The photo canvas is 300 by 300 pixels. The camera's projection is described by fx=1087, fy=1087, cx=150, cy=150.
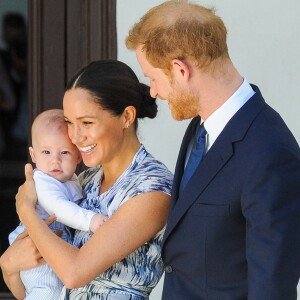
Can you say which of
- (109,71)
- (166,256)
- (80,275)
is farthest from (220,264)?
(109,71)

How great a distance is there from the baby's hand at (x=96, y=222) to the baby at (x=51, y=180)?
12 cm

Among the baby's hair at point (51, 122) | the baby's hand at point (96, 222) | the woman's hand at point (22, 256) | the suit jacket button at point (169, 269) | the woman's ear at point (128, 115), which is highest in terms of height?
the woman's ear at point (128, 115)

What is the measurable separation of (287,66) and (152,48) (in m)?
1.81

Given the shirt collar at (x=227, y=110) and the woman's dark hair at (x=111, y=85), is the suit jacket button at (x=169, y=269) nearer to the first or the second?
the shirt collar at (x=227, y=110)

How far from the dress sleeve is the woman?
4cm

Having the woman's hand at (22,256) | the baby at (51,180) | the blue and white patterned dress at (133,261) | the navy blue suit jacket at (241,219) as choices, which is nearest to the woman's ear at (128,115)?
the blue and white patterned dress at (133,261)

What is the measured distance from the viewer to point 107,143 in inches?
130

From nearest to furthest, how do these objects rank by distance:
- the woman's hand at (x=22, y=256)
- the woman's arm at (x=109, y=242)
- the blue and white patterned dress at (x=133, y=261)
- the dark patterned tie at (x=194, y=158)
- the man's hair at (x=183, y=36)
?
the man's hair at (x=183, y=36) → the dark patterned tie at (x=194, y=158) → the woman's arm at (x=109, y=242) → the blue and white patterned dress at (x=133, y=261) → the woman's hand at (x=22, y=256)

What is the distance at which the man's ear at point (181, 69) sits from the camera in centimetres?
290

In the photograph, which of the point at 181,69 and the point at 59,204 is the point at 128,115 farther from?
the point at 181,69

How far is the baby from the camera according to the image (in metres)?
3.43

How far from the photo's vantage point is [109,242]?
316 cm

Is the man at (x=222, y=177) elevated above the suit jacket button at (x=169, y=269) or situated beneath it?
elevated above

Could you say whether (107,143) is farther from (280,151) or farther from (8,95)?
(8,95)
